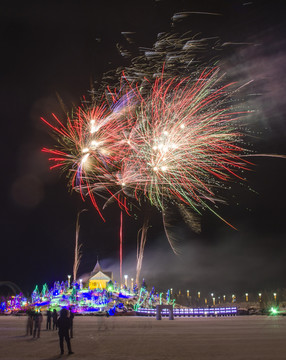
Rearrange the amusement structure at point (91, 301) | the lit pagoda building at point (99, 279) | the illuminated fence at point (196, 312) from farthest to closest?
the lit pagoda building at point (99, 279) < the amusement structure at point (91, 301) < the illuminated fence at point (196, 312)

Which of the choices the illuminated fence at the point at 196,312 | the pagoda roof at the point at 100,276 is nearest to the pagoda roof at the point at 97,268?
the pagoda roof at the point at 100,276

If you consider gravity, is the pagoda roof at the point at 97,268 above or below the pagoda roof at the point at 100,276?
above

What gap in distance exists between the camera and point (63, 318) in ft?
34.3

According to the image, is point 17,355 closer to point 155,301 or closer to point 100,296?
point 100,296

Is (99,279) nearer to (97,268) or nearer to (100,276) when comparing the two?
(100,276)

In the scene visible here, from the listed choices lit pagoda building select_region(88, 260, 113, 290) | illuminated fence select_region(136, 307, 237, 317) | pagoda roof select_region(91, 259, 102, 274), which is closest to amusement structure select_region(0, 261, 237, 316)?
illuminated fence select_region(136, 307, 237, 317)

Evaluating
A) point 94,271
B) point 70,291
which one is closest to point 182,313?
point 70,291

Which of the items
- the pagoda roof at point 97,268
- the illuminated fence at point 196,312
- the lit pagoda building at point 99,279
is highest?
the pagoda roof at point 97,268

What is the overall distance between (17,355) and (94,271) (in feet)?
293

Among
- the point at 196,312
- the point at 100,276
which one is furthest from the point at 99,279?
the point at 196,312

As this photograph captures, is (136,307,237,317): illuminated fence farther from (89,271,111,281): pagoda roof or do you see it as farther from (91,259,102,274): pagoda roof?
(91,259,102,274): pagoda roof

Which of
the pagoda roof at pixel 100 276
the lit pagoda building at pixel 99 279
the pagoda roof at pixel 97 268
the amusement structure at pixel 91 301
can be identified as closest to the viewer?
the amusement structure at pixel 91 301

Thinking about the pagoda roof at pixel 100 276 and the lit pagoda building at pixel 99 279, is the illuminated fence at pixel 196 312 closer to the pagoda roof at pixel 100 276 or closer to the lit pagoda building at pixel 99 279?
the lit pagoda building at pixel 99 279

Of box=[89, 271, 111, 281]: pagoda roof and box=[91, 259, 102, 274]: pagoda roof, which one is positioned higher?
box=[91, 259, 102, 274]: pagoda roof
